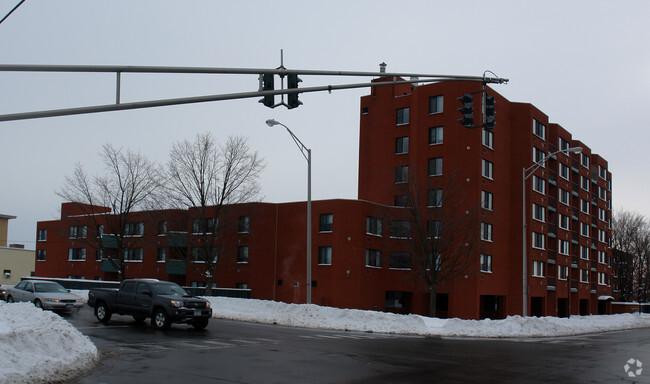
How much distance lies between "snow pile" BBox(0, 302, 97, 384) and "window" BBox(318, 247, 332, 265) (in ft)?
105

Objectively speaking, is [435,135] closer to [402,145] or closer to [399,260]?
[402,145]

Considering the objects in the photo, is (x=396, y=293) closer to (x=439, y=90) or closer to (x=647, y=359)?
(x=439, y=90)

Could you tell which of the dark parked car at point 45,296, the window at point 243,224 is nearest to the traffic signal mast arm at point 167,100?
the dark parked car at point 45,296

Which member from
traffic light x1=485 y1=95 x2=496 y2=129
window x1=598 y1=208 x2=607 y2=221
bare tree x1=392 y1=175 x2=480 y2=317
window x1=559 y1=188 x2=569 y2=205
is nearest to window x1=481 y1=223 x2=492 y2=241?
bare tree x1=392 y1=175 x2=480 y2=317

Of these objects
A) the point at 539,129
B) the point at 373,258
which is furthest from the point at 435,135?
the point at 539,129

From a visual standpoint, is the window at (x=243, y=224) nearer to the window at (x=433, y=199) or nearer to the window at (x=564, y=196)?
the window at (x=433, y=199)

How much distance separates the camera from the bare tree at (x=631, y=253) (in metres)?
95.4

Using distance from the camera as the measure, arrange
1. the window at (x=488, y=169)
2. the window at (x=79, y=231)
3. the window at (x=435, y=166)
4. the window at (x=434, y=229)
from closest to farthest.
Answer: the window at (x=434, y=229) < the window at (x=488, y=169) < the window at (x=435, y=166) < the window at (x=79, y=231)

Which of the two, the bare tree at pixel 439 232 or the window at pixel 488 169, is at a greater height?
the window at pixel 488 169

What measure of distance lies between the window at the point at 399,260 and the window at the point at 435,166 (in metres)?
6.84

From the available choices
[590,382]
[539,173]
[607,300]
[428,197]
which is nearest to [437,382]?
[590,382]

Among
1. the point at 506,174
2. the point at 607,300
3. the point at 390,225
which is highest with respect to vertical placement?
the point at 506,174

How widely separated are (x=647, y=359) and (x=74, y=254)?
64.5 meters

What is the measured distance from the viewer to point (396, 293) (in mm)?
50562
